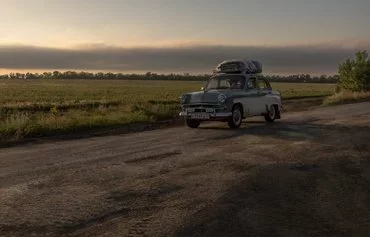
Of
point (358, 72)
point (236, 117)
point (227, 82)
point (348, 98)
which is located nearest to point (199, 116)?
point (236, 117)

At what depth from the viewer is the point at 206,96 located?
16.5 metres

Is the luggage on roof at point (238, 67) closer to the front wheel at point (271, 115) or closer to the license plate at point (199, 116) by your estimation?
the front wheel at point (271, 115)

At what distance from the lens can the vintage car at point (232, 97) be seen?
53.4 feet

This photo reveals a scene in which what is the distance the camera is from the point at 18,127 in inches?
618

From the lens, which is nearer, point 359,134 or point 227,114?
point 359,134

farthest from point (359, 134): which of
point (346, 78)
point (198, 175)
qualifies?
point (346, 78)

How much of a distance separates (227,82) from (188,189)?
1049 centimetres

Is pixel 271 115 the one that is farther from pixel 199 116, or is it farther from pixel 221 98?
pixel 199 116

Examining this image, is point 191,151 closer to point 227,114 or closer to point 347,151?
point 347,151

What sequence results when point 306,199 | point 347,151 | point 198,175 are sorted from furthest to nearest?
point 347,151
point 198,175
point 306,199

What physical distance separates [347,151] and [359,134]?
3.46 m

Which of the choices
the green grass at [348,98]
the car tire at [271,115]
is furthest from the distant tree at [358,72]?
the car tire at [271,115]

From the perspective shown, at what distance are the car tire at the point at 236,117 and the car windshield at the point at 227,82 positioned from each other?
886 mm

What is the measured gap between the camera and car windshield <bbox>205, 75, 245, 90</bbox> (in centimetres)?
1734
